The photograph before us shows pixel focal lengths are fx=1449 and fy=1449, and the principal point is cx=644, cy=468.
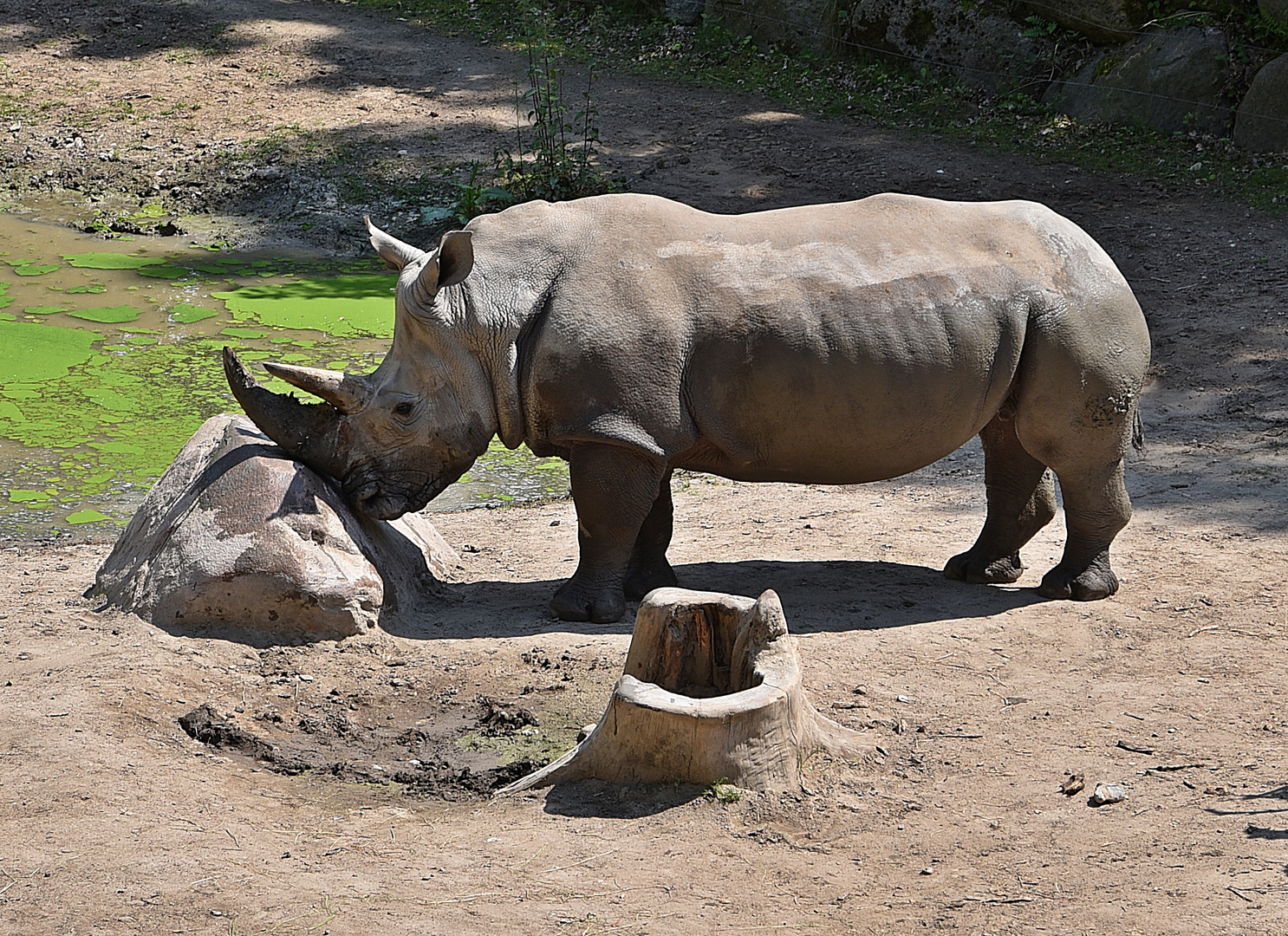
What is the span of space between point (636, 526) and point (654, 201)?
4.45ft

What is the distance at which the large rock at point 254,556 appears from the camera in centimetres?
566

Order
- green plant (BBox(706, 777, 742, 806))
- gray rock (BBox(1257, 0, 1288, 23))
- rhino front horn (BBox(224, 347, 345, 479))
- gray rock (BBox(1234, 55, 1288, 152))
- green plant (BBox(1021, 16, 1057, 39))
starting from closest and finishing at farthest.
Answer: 1. green plant (BBox(706, 777, 742, 806))
2. rhino front horn (BBox(224, 347, 345, 479))
3. gray rock (BBox(1234, 55, 1288, 152))
4. gray rock (BBox(1257, 0, 1288, 23))
5. green plant (BBox(1021, 16, 1057, 39))

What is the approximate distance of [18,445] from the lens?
861 cm

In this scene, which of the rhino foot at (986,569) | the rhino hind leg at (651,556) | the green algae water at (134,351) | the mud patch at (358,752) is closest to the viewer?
the mud patch at (358,752)

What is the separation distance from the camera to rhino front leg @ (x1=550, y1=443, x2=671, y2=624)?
19.1ft

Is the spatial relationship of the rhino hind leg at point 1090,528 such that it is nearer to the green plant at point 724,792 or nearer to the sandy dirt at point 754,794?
the sandy dirt at point 754,794

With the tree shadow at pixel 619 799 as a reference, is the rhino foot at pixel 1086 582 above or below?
below

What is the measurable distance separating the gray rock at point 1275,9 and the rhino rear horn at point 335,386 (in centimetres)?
1045

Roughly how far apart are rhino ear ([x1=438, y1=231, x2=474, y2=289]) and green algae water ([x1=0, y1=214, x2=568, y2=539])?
2.69 m

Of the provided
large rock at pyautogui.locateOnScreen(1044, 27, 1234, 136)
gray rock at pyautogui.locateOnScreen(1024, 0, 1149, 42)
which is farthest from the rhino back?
gray rock at pyautogui.locateOnScreen(1024, 0, 1149, 42)

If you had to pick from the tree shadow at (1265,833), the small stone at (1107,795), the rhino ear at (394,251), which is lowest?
the small stone at (1107,795)

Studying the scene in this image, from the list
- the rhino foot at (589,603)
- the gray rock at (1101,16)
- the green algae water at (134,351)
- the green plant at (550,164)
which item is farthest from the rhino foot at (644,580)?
the gray rock at (1101,16)

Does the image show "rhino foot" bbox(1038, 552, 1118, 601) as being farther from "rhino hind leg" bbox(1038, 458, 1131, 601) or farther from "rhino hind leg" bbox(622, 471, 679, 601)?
"rhino hind leg" bbox(622, 471, 679, 601)

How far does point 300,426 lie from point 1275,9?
10696mm
